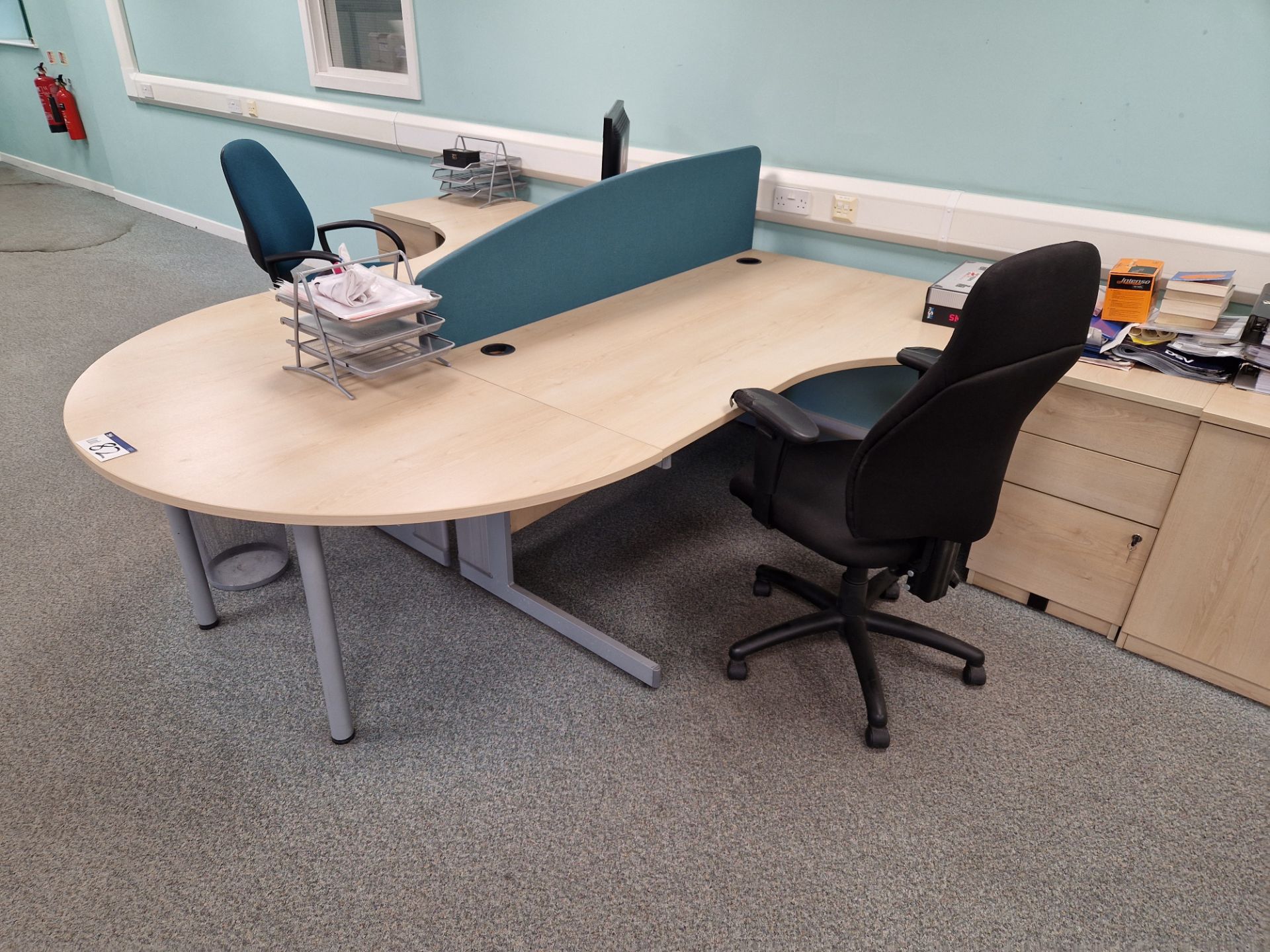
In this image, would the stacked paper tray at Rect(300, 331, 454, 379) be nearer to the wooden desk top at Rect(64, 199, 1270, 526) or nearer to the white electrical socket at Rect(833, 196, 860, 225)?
the wooden desk top at Rect(64, 199, 1270, 526)

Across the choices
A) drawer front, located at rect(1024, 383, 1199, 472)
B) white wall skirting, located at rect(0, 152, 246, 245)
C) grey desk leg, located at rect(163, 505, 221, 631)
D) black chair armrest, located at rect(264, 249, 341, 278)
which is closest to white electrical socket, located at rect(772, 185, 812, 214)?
drawer front, located at rect(1024, 383, 1199, 472)

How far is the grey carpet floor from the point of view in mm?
1510

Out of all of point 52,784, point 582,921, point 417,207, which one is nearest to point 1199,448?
point 582,921

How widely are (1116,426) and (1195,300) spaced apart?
14.9 inches

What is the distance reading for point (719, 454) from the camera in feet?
10.0

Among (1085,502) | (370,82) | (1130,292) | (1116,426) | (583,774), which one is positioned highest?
(370,82)

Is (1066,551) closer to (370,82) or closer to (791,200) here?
(791,200)

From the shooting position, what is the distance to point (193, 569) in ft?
6.82

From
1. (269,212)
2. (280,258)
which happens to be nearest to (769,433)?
(280,258)

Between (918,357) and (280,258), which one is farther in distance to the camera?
(280,258)

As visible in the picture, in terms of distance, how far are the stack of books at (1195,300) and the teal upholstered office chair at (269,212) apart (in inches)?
89.9

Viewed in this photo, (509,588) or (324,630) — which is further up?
(324,630)

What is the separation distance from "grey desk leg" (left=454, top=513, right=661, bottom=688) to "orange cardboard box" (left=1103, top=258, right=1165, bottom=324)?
1503 mm

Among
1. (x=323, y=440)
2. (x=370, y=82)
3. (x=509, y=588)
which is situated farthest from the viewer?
(x=370, y=82)
